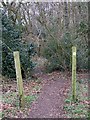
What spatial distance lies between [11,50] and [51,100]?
172 inches

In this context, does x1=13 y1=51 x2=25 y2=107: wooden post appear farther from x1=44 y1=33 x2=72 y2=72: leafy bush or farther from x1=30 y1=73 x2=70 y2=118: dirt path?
x1=44 y1=33 x2=72 y2=72: leafy bush

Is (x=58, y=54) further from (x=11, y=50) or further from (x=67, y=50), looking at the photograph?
(x=11, y=50)

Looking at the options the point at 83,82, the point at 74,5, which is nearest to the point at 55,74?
the point at 83,82

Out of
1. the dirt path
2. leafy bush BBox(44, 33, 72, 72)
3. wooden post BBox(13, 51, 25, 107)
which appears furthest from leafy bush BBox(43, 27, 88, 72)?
wooden post BBox(13, 51, 25, 107)

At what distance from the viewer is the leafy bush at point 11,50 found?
11.4m

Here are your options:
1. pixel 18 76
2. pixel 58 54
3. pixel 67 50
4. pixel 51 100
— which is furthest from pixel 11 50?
pixel 18 76

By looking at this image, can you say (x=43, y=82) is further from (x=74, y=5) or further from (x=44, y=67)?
(x=74, y=5)

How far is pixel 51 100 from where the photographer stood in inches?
298

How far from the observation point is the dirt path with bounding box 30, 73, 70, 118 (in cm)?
624

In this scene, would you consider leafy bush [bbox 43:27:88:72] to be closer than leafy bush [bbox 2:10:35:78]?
No

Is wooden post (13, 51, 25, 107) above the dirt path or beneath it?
above

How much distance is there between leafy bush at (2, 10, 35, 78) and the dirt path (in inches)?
44.5

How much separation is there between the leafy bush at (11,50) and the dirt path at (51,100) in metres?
1.13

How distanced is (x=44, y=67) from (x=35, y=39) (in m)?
1.62
